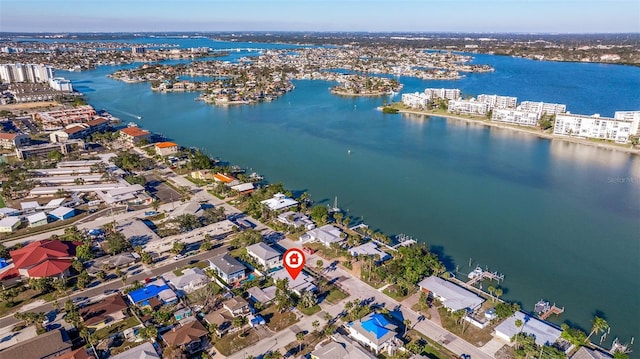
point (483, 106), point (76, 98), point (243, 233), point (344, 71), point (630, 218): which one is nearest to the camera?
point (243, 233)

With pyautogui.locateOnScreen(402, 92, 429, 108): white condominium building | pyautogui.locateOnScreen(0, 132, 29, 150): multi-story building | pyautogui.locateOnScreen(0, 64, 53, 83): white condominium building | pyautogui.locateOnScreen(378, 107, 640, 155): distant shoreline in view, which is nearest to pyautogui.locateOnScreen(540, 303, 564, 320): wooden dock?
pyautogui.locateOnScreen(378, 107, 640, 155): distant shoreline

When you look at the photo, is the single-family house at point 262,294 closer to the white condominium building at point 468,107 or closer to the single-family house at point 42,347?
the single-family house at point 42,347

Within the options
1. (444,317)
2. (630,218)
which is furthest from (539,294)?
(630,218)

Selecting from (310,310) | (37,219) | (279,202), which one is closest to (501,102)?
(279,202)

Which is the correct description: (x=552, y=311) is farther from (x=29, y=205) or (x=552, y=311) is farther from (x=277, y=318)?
(x=29, y=205)

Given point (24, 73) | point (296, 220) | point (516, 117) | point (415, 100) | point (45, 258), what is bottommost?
point (296, 220)

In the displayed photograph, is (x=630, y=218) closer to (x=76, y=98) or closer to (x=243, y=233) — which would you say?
(x=243, y=233)
